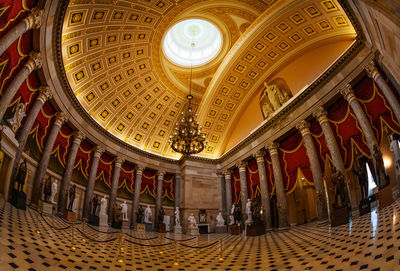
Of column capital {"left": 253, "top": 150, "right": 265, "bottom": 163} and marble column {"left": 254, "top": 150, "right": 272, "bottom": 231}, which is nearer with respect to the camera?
marble column {"left": 254, "top": 150, "right": 272, "bottom": 231}

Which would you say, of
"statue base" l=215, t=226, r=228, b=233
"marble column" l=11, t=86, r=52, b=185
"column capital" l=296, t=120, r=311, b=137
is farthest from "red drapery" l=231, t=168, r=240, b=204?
"marble column" l=11, t=86, r=52, b=185

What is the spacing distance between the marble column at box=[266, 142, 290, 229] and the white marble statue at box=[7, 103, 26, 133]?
12.3m

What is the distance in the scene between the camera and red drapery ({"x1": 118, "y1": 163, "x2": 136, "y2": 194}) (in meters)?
16.9

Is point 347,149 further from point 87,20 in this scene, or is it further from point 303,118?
point 87,20

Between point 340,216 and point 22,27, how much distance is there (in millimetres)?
12521

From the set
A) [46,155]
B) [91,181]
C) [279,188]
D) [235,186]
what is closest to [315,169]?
[279,188]

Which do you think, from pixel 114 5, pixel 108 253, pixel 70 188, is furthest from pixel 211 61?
pixel 108 253

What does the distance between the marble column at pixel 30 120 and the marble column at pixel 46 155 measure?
1407 mm

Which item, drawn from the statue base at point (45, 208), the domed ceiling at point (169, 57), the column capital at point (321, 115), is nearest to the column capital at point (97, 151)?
the domed ceiling at point (169, 57)

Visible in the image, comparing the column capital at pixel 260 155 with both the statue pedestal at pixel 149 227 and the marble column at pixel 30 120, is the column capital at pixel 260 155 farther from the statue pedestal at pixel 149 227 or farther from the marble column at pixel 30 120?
the marble column at pixel 30 120

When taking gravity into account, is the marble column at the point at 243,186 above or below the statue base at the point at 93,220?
above

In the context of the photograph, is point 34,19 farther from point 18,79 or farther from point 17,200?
point 17,200

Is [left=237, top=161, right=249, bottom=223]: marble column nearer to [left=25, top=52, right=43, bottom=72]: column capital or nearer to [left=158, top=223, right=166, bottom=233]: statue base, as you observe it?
[left=158, top=223, right=166, bottom=233]: statue base

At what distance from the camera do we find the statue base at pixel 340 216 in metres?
8.17
